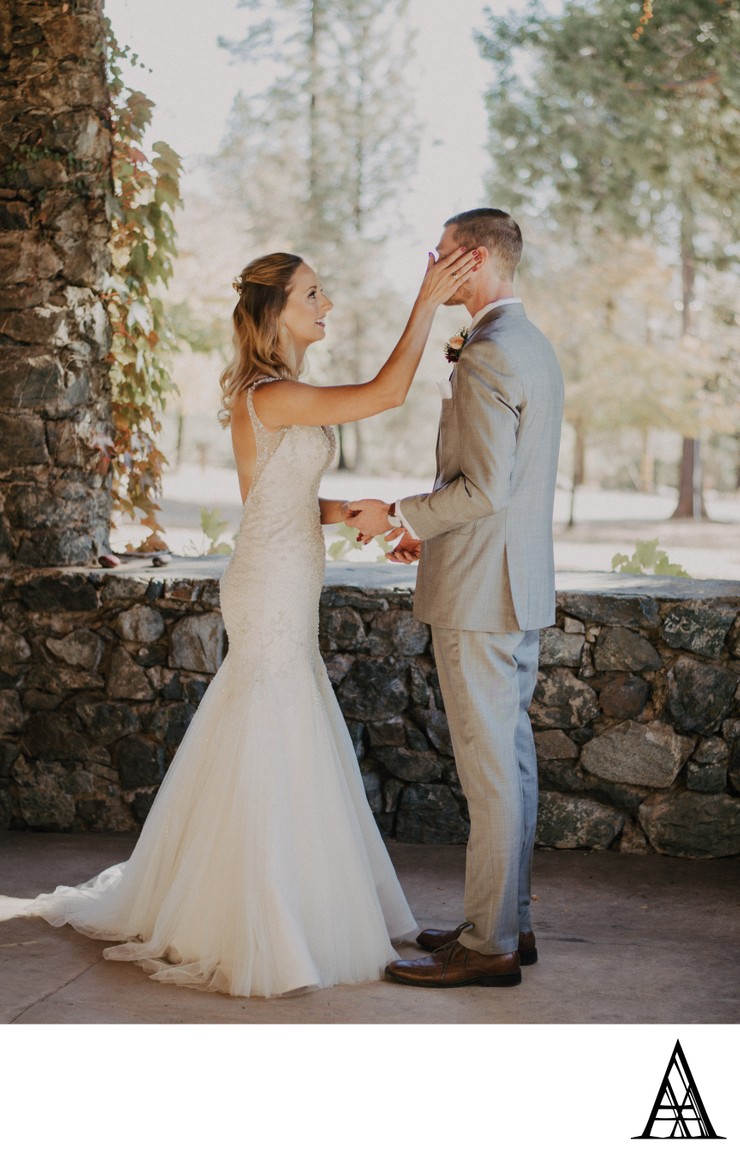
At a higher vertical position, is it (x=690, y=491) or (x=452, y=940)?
(x=690, y=491)

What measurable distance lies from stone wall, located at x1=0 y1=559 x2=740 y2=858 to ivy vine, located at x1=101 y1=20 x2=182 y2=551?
1.64 feet

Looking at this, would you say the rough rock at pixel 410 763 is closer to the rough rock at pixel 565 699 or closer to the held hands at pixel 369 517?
the rough rock at pixel 565 699

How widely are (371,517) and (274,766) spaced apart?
67 cm

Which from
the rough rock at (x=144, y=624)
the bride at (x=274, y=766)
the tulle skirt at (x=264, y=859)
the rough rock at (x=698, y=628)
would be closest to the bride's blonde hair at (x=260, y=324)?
the bride at (x=274, y=766)

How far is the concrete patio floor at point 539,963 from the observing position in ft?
8.76

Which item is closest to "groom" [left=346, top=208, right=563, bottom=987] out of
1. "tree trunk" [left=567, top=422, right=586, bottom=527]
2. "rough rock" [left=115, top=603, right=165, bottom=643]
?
"rough rock" [left=115, top=603, right=165, bottom=643]

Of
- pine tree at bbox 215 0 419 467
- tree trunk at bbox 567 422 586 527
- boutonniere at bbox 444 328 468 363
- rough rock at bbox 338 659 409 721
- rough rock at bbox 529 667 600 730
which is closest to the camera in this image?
boutonniere at bbox 444 328 468 363

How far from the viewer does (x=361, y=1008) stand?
2.69 metres

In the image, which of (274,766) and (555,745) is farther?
(555,745)

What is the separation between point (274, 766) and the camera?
293cm

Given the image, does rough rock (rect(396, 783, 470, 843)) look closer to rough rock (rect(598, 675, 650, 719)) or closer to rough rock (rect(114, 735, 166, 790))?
rough rock (rect(598, 675, 650, 719))

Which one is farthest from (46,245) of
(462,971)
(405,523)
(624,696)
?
(462,971)

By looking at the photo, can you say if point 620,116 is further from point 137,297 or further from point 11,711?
point 11,711

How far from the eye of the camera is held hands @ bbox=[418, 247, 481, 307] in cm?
272
